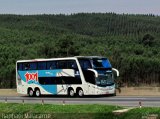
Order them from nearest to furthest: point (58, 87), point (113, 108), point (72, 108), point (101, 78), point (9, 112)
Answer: point (113, 108) → point (72, 108) → point (9, 112) → point (101, 78) → point (58, 87)

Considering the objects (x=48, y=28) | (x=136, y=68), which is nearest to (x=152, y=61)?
(x=136, y=68)

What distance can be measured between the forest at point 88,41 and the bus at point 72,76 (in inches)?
289

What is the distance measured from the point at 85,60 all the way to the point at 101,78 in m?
1.99

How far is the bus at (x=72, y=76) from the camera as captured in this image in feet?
128

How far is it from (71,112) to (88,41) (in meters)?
93.2

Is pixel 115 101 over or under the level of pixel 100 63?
under

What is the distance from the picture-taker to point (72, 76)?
39.8 meters

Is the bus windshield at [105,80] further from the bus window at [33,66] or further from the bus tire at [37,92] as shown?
the bus tire at [37,92]

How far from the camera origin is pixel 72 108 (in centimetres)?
2436

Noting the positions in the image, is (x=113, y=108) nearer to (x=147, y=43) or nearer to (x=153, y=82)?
(x=153, y=82)

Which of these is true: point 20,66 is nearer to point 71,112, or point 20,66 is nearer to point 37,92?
point 37,92

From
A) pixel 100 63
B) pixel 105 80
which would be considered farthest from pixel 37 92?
pixel 105 80

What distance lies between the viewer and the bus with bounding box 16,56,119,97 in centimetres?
3897

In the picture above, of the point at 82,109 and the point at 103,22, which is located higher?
the point at 103,22
